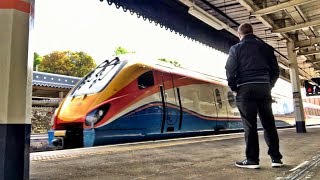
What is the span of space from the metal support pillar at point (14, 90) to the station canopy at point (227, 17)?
4637 mm

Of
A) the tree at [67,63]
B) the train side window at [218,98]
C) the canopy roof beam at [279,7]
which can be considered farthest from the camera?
the tree at [67,63]

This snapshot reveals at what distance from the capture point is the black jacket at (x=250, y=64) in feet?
10.8

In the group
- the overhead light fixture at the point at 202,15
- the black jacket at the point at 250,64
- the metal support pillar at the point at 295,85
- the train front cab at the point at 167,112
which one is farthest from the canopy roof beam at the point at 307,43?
the black jacket at the point at 250,64

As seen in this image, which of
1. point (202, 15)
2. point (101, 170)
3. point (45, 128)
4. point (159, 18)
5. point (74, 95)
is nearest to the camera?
point (101, 170)

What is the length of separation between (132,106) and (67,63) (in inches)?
1059

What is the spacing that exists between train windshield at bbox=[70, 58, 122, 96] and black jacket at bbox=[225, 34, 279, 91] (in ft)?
12.4

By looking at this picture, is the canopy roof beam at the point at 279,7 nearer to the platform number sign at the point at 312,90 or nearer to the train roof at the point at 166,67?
the train roof at the point at 166,67

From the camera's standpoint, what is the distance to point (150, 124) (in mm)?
7062

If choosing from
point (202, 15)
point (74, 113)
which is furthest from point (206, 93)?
point (74, 113)

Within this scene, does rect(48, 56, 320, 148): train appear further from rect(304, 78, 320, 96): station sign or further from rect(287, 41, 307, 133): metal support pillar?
rect(304, 78, 320, 96): station sign

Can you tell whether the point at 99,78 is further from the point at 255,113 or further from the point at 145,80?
the point at 255,113

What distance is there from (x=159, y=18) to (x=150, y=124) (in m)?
2.66

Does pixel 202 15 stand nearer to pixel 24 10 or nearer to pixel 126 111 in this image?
pixel 126 111

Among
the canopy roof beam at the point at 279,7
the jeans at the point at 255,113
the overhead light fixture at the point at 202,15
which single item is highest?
the canopy roof beam at the point at 279,7
